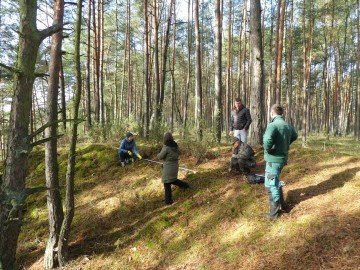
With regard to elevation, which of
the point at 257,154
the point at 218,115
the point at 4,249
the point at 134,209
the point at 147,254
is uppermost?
the point at 218,115

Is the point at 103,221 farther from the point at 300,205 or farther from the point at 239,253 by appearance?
the point at 300,205

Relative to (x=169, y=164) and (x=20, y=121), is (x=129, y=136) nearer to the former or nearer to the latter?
(x=169, y=164)

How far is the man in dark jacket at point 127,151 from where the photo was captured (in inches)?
331

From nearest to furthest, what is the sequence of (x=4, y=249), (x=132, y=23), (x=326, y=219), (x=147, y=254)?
1. (x=4, y=249)
2. (x=326, y=219)
3. (x=147, y=254)
4. (x=132, y=23)

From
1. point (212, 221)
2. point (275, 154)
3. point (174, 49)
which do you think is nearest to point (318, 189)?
point (275, 154)

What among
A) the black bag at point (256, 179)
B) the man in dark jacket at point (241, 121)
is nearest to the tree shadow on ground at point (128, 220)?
the black bag at point (256, 179)

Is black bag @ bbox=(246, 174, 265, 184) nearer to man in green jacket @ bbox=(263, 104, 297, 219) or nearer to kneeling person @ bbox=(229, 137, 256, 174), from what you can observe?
kneeling person @ bbox=(229, 137, 256, 174)

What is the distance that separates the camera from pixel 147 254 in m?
5.06

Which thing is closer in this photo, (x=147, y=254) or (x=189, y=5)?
(x=147, y=254)

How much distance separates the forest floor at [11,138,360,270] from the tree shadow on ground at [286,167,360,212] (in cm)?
2

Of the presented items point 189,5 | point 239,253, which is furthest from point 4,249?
point 189,5

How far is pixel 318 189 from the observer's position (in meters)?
5.09

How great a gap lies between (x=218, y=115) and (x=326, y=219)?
17.0 ft

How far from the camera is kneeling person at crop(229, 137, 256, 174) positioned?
612 centimetres
